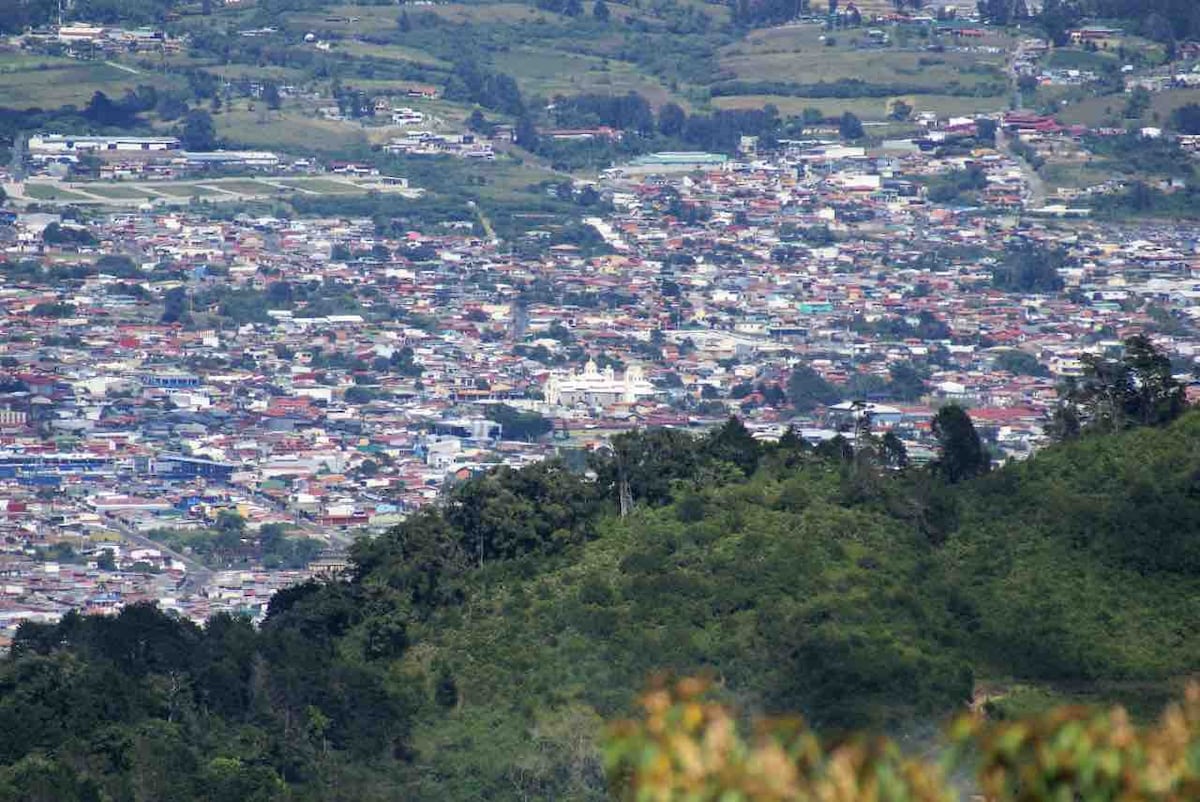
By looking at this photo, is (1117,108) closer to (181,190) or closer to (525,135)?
(525,135)

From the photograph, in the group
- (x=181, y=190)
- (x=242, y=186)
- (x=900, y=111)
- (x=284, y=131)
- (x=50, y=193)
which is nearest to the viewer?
(x=50, y=193)

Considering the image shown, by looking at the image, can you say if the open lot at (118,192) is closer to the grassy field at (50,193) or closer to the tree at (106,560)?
the grassy field at (50,193)

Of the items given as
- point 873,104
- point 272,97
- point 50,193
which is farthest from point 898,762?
point 272,97

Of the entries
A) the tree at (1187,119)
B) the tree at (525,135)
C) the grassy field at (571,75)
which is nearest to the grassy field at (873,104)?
the grassy field at (571,75)

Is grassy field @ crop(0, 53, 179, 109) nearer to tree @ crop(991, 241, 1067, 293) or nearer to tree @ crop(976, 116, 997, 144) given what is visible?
tree @ crop(976, 116, 997, 144)

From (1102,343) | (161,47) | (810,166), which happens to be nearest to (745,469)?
(1102,343)

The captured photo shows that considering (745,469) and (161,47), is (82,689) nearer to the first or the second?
(745,469)

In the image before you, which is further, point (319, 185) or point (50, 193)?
point (319, 185)
